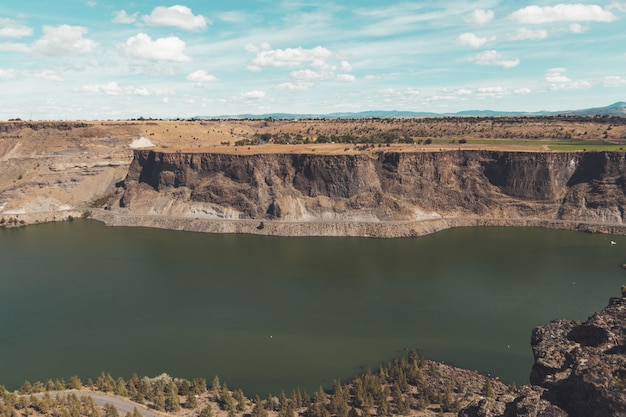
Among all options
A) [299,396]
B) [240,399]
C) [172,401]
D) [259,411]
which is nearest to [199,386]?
[172,401]

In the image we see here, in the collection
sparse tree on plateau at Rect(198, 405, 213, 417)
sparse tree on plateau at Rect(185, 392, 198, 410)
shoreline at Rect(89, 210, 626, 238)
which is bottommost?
sparse tree on plateau at Rect(185, 392, 198, 410)

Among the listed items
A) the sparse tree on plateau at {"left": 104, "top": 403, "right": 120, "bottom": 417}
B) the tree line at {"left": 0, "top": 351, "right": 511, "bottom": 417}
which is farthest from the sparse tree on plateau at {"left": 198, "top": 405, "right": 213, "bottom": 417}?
the sparse tree on plateau at {"left": 104, "top": 403, "right": 120, "bottom": 417}

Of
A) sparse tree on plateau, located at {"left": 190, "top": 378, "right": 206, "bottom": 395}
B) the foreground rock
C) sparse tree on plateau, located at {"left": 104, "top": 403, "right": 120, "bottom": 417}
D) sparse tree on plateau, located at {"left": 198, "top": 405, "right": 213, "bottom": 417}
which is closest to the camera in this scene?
the foreground rock

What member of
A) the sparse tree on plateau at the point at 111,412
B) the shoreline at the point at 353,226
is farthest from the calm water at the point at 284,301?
the sparse tree on plateau at the point at 111,412

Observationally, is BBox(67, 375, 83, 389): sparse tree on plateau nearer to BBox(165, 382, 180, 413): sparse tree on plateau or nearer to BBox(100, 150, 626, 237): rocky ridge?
BBox(165, 382, 180, 413): sparse tree on plateau

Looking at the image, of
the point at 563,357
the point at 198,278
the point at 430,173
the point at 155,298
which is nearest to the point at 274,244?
the point at 198,278
